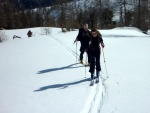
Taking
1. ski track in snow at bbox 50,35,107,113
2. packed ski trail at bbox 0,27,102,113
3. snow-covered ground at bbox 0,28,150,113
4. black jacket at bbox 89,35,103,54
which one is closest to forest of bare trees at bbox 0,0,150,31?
packed ski trail at bbox 0,27,102,113

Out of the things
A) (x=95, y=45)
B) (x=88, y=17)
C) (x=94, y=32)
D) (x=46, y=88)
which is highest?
(x=88, y=17)

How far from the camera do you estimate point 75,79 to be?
1101 centimetres

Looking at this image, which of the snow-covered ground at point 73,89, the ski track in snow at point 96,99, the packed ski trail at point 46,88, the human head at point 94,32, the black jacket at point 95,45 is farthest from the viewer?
the black jacket at point 95,45

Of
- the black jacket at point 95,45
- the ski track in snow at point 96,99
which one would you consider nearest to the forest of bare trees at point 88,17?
the black jacket at point 95,45

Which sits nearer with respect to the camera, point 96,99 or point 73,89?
point 96,99

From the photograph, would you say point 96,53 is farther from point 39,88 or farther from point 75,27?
point 75,27

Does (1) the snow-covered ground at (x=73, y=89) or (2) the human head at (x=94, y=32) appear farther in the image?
(2) the human head at (x=94, y=32)

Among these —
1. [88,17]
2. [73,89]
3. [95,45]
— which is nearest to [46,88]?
[73,89]

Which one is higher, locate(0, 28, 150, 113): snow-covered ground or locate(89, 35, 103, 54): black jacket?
locate(89, 35, 103, 54): black jacket

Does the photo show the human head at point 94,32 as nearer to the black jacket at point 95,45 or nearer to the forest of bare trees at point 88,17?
the black jacket at point 95,45

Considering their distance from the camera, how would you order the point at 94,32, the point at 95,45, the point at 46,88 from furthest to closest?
the point at 95,45
the point at 94,32
the point at 46,88

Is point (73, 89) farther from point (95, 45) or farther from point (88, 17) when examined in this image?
point (88, 17)

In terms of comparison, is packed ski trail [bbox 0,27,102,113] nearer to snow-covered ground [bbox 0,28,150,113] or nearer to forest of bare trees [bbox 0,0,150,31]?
snow-covered ground [bbox 0,28,150,113]

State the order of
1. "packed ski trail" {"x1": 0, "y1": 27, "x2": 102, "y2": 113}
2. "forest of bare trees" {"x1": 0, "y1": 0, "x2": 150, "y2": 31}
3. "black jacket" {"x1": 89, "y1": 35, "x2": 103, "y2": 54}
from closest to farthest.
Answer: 1. "packed ski trail" {"x1": 0, "y1": 27, "x2": 102, "y2": 113}
2. "black jacket" {"x1": 89, "y1": 35, "x2": 103, "y2": 54}
3. "forest of bare trees" {"x1": 0, "y1": 0, "x2": 150, "y2": 31}
